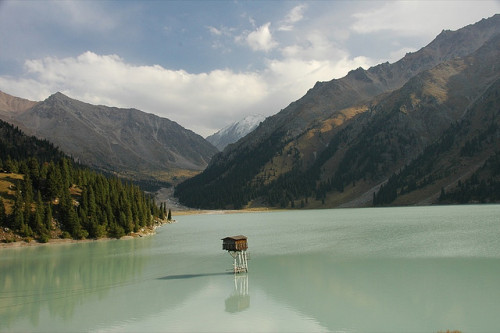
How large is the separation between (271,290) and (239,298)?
156 inches

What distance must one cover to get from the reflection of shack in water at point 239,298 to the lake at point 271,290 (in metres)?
0.12

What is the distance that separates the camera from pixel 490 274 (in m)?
42.4

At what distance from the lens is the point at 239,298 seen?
39250 mm

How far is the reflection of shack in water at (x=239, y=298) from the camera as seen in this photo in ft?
118

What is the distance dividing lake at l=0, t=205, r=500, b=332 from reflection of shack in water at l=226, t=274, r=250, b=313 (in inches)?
4.6

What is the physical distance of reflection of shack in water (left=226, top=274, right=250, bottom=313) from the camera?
3591 centimetres

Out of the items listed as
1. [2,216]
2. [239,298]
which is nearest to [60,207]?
[2,216]

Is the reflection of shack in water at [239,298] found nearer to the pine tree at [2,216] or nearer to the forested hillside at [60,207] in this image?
the forested hillside at [60,207]

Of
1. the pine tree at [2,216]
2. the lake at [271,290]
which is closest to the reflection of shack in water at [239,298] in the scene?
the lake at [271,290]

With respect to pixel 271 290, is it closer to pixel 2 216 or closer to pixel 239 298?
pixel 239 298

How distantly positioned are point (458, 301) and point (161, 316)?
24.2 meters

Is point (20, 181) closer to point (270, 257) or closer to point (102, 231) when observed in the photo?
point (102, 231)

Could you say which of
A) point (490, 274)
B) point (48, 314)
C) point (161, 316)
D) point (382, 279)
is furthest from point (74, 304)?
point (490, 274)

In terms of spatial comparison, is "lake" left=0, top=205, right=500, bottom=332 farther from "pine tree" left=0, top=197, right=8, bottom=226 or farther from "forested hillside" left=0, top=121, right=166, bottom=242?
"forested hillside" left=0, top=121, right=166, bottom=242
